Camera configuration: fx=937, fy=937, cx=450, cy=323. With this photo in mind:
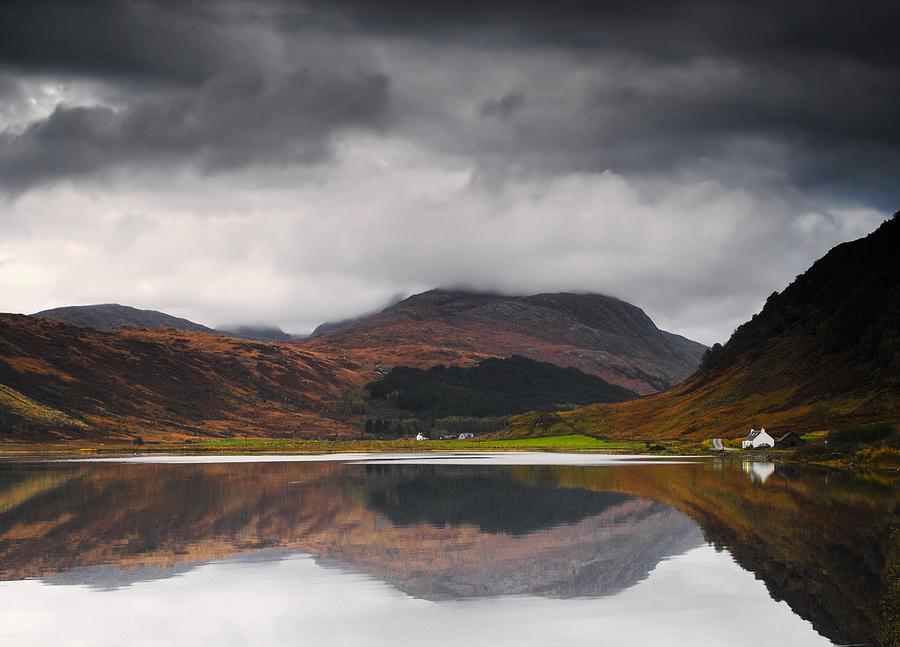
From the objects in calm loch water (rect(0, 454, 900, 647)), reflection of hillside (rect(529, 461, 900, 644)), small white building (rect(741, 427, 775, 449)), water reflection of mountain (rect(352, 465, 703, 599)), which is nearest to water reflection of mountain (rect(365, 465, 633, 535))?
Answer: water reflection of mountain (rect(352, 465, 703, 599))

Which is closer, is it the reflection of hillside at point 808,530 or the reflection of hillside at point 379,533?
the reflection of hillside at point 808,530

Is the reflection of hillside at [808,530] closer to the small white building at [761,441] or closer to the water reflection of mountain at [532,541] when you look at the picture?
the water reflection of mountain at [532,541]

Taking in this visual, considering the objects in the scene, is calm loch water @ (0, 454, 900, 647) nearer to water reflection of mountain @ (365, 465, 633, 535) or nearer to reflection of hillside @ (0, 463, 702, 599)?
reflection of hillside @ (0, 463, 702, 599)

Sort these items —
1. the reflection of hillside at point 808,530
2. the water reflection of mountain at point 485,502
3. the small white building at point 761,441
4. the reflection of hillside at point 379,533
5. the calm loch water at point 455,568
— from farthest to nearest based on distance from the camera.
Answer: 1. the small white building at point 761,441
2. the water reflection of mountain at point 485,502
3. the reflection of hillside at point 379,533
4. the reflection of hillside at point 808,530
5. the calm loch water at point 455,568

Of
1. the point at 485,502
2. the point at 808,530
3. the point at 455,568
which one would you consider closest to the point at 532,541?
the point at 455,568

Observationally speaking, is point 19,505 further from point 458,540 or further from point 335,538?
point 458,540

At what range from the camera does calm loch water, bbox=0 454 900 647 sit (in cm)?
2419

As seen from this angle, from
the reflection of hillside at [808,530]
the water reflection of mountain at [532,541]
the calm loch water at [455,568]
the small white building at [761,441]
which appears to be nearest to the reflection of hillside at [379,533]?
the water reflection of mountain at [532,541]

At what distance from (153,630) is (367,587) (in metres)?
7.71

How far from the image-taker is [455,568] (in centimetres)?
3378

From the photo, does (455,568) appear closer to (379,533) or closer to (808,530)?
(379,533)

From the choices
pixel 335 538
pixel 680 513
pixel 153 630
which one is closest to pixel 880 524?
pixel 680 513

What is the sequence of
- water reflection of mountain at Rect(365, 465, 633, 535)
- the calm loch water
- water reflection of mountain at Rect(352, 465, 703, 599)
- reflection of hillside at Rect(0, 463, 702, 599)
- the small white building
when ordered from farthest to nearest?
the small white building, water reflection of mountain at Rect(365, 465, 633, 535), reflection of hillside at Rect(0, 463, 702, 599), water reflection of mountain at Rect(352, 465, 703, 599), the calm loch water

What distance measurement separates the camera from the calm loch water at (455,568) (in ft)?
79.4
